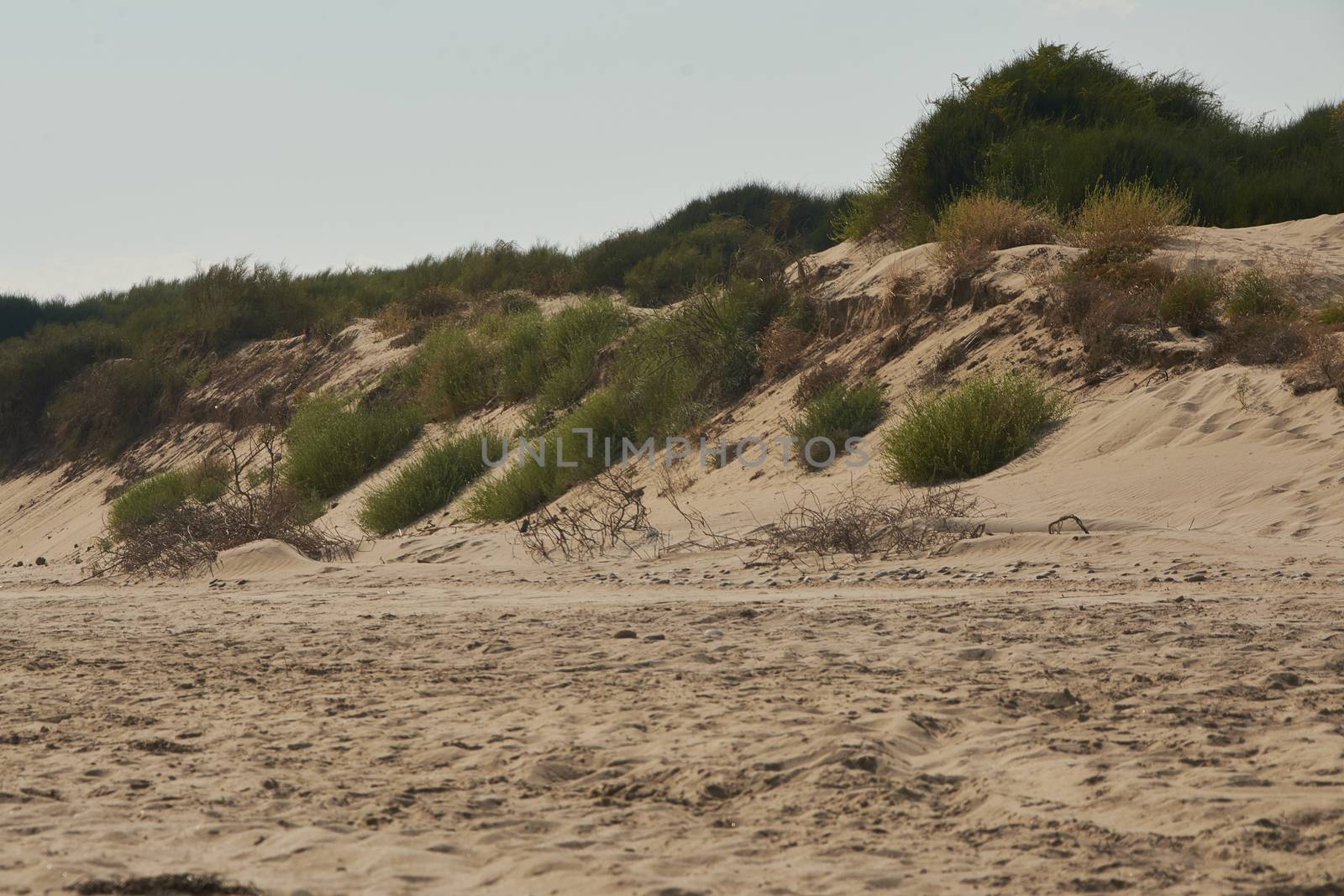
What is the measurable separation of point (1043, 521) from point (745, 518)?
2.28 meters

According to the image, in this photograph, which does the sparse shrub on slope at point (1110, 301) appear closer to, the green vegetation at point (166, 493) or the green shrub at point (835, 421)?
the green shrub at point (835, 421)

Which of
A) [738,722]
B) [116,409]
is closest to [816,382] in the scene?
[738,722]

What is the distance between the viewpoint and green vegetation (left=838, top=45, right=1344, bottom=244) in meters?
15.0

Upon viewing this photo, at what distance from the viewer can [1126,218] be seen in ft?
41.5

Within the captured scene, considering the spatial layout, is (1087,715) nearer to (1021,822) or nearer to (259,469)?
(1021,822)

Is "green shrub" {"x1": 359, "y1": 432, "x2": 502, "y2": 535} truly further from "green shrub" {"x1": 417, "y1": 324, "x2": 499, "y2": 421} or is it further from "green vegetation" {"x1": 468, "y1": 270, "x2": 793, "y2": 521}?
"green shrub" {"x1": 417, "y1": 324, "x2": 499, "y2": 421}

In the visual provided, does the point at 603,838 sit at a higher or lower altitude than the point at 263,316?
lower

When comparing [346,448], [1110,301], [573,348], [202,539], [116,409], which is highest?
[116,409]

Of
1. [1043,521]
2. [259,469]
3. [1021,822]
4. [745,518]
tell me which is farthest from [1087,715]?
[259,469]

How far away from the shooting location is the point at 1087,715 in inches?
146

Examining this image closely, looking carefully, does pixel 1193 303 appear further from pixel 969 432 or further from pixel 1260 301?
pixel 969 432

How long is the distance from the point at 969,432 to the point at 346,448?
28.8 feet

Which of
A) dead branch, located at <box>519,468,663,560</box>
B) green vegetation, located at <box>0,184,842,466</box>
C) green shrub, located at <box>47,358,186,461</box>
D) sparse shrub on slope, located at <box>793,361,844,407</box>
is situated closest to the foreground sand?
dead branch, located at <box>519,468,663,560</box>

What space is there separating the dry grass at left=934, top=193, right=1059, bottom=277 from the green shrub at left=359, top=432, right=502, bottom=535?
17.4 feet
